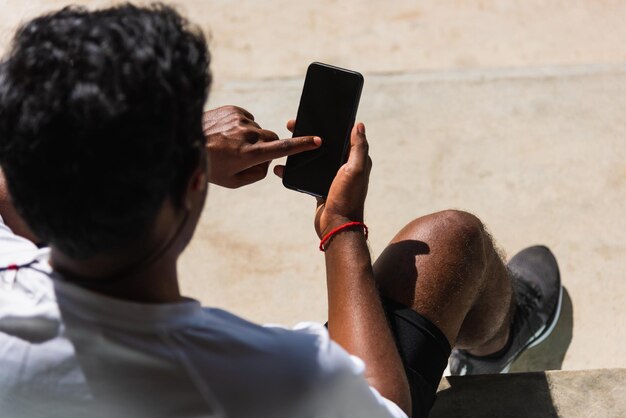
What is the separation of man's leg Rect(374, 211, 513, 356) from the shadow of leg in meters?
0.59

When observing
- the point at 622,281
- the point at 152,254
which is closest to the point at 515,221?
the point at 622,281

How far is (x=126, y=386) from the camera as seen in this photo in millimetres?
→ 914

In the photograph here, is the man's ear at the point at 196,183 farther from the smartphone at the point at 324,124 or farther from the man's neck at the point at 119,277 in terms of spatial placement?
the smartphone at the point at 324,124

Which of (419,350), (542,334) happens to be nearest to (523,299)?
(542,334)

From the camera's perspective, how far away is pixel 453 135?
256 centimetres

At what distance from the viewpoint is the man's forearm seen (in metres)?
1.18

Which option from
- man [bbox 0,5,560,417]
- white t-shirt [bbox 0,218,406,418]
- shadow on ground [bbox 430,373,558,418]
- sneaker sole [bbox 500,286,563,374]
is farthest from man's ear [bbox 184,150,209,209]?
sneaker sole [bbox 500,286,563,374]

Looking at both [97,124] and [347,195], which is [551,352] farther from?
[97,124]

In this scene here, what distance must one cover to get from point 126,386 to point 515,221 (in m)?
1.68

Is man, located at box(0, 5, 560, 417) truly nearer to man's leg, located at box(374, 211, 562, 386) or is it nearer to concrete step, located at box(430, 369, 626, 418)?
man's leg, located at box(374, 211, 562, 386)

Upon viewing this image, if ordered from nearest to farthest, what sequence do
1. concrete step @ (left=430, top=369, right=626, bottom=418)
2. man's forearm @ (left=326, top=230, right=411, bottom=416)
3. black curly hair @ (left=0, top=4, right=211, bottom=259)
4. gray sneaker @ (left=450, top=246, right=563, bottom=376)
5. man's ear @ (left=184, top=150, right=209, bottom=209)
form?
1. black curly hair @ (left=0, top=4, right=211, bottom=259)
2. man's ear @ (left=184, top=150, right=209, bottom=209)
3. man's forearm @ (left=326, top=230, right=411, bottom=416)
4. concrete step @ (left=430, top=369, right=626, bottom=418)
5. gray sneaker @ (left=450, top=246, right=563, bottom=376)

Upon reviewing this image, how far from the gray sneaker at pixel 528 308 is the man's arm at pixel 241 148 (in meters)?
0.76

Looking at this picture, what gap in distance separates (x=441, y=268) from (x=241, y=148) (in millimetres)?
444

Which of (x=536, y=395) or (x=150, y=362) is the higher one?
(x=150, y=362)
